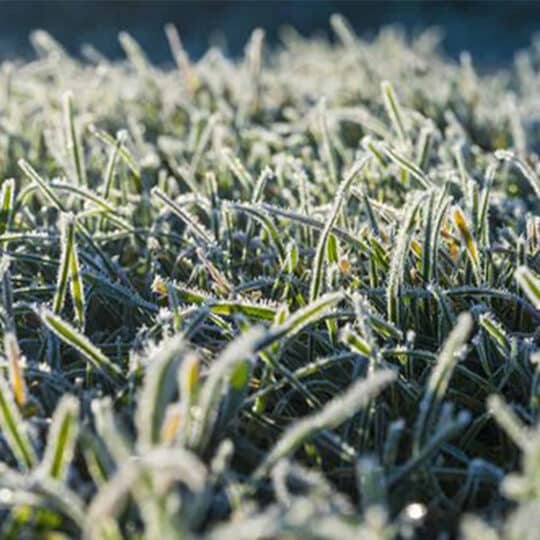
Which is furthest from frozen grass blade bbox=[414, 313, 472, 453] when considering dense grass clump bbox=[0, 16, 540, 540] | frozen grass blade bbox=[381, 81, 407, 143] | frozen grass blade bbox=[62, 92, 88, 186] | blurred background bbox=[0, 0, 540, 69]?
blurred background bbox=[0, 0, 540, 69]

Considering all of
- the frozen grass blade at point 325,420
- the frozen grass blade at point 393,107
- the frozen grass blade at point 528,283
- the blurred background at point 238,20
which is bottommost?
the frozen grass blade at point 325,420

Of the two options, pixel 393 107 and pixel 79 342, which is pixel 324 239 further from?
pixel 393 107

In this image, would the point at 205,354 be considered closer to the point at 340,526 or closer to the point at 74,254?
the point at 74,254

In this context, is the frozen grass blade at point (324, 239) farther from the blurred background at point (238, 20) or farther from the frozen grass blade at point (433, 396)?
the blurred background at point (238, 20)

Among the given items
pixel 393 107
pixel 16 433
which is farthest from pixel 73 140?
pixel 16 433

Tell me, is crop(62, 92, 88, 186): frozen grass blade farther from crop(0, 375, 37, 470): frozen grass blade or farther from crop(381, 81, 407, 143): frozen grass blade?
crop(0, 375, 37, 470): frozen grass blade

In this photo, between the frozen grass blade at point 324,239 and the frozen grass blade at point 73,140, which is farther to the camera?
the frozen grass blade at point 73,140

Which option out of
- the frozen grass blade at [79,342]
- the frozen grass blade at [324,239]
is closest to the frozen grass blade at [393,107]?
the frozen grass blade at [324,239]
